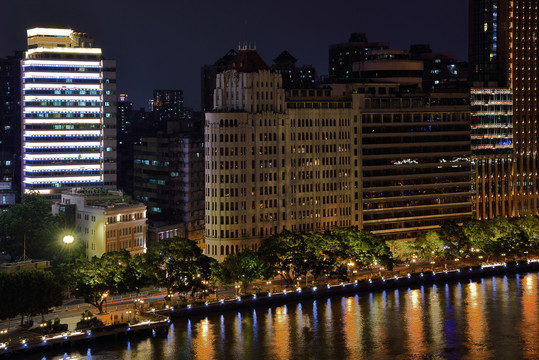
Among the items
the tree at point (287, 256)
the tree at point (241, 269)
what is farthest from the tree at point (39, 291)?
the tree at point (287, 256)

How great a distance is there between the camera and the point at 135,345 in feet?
490

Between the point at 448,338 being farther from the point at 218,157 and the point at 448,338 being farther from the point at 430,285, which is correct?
the point at 218,157

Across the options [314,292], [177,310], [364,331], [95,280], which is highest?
[95,280]

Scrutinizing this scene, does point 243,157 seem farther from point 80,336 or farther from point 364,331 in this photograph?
point 80,336

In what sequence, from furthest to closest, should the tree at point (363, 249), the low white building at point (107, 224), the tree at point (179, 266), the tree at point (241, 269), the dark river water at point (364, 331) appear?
the tree at point (363, 249)
the low white building at point (107, 224)
the tree at point (241, 269)
the tree at point (179, 266)
the dark river water at point (364, 331)

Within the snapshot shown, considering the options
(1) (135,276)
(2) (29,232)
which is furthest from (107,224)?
(1) (135,276)

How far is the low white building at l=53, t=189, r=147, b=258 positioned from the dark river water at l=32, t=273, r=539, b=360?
28.4 meters

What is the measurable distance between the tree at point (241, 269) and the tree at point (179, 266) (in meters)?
2.71

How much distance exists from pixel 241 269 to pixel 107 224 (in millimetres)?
25732

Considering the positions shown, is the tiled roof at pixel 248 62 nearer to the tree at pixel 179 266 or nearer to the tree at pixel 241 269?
the tree at pixel 241 269

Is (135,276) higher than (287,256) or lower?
lower

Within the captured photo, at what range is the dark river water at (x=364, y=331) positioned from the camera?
142750 millimetres

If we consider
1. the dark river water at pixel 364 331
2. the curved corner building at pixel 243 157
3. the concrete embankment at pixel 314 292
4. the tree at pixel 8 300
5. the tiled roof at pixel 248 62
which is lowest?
the dark river water at pixel 364 331

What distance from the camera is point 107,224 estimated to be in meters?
184
